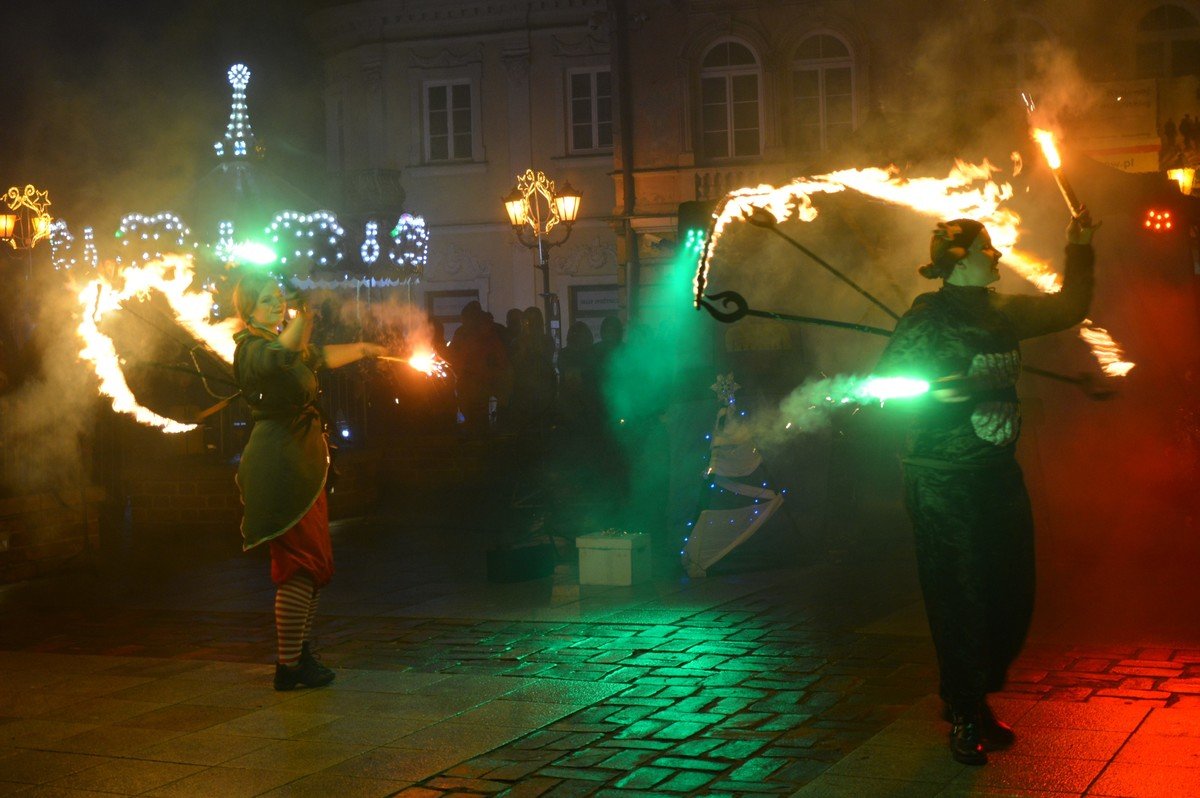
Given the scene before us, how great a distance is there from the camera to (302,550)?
22.9 ft

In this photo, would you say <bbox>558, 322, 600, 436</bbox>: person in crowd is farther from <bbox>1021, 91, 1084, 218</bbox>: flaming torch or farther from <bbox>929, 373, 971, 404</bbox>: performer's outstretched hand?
<bbox>929, 373, 971, 404</bbox>: performer's outstretched hand

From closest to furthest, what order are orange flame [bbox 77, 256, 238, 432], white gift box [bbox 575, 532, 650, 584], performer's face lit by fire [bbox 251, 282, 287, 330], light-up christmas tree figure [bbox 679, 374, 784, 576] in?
performer's face lit by fire [bbox 251, 282, 287, 330]
orange flame [bbox 77, 256, 238, 432]
white gift box [bbox 575, 532, 650, 584]
light-up christmas tree figure [bbox 679, 374, 784, 576]

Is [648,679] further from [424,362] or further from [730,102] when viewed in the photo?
[730,102]

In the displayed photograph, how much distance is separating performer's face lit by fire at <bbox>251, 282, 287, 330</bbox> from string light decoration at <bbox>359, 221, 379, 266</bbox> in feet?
58.5

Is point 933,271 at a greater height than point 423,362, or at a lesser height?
greater

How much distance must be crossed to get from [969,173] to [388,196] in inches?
912

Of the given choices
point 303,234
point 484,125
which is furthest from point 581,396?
point 484,125

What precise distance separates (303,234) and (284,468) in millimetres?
16520

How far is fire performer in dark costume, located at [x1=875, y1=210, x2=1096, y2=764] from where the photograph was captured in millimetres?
5438

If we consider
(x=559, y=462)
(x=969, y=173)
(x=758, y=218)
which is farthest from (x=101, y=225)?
(x=758, y=218)

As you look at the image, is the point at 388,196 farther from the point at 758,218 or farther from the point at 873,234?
the point at 758,218

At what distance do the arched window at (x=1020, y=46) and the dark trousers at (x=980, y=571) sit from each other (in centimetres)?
1606

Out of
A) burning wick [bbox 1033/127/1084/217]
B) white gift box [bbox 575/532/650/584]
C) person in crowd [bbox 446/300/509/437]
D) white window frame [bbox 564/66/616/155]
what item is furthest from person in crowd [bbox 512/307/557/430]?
white window frame [bbox 564/66/616/155]

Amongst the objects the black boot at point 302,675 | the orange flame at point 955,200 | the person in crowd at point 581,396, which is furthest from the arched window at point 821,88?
the black boot at point 302,675
